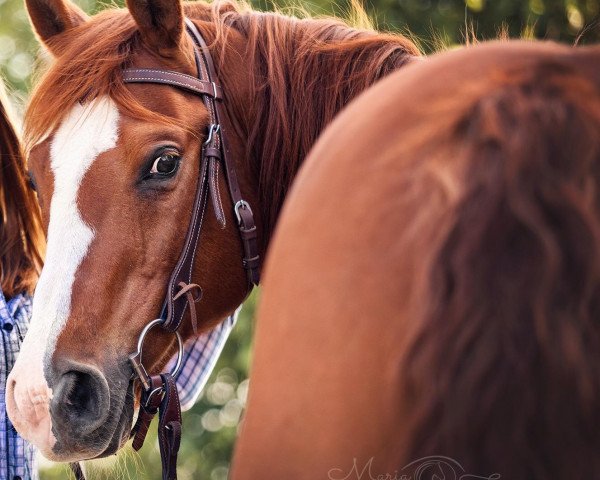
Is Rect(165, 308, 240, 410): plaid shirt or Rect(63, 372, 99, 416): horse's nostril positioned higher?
Rect(63, 372, 99, 416): horse's nostril

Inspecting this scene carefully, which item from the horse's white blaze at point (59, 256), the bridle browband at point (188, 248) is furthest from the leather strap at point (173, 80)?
the horse's white blaze at point (59, 256)

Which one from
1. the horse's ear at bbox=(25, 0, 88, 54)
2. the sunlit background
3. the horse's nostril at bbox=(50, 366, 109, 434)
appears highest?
the horse's ear at bbox=(25, 0, 88, 54)

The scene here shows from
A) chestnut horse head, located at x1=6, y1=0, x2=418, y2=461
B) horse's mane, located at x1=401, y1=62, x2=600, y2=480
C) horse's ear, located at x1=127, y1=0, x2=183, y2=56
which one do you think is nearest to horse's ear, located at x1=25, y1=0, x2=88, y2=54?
chestnut horse head, located at x1=6, y1=0, x2=418, y2=461

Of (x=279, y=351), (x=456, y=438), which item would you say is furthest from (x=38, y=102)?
(x=456, y=438)

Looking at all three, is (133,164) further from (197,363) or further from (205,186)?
(197,363)

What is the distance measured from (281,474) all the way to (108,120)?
1.22 m

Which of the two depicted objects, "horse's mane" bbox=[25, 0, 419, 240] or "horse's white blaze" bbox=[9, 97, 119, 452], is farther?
"horse's mane" bbox=[25, 0, 419, 240]

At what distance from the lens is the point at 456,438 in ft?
2.46

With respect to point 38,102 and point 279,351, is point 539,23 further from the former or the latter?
point 279,351

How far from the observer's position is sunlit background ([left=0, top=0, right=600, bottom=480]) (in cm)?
468

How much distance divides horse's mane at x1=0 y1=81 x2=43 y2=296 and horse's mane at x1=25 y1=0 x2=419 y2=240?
51 centimetres

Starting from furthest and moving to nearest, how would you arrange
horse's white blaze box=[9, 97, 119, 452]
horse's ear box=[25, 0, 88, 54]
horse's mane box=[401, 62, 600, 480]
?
1. horse's ear box=[25, 0, 88, 54]
2. horse's white blaze box=[9, 97, 119, 452]
3. horse's mane box=[401, 62, 600, 480]

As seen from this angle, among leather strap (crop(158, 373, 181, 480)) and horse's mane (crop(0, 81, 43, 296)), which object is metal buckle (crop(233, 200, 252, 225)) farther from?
horse's mane (crop(0, 81, 43, 296))

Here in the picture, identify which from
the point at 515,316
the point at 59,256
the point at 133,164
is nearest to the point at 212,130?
the point at 133,164
